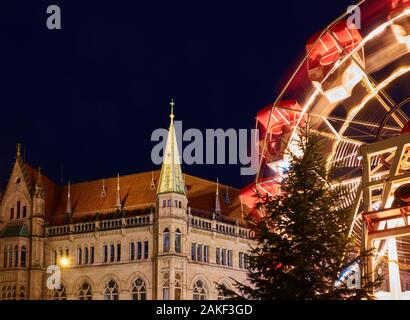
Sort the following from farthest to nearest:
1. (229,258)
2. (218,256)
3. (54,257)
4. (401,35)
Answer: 1. (54,257)
2. (229,258)
3. (218,256)
4. (401,35)

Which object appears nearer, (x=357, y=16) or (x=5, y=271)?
(x=357, y=16)

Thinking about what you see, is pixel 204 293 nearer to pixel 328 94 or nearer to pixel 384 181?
pixel 328 94

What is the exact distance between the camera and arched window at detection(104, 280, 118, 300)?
7319cm

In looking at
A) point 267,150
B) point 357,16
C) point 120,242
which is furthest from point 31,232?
point 357,16

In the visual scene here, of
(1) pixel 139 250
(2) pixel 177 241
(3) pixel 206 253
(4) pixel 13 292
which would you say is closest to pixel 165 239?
(2) pixel 177 241

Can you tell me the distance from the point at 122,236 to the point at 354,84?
1783 inches

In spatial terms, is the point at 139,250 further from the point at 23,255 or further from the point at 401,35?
the point at 401,35

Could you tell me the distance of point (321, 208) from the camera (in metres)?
22.4

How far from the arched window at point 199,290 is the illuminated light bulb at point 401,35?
43916 millimetres

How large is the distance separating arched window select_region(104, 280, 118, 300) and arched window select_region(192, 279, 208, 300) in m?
6.30

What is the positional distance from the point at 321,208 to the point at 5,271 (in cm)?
5927

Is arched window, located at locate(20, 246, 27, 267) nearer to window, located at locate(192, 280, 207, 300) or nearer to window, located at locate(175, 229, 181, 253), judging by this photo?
window, located at locate(175, 229, 181, 253)

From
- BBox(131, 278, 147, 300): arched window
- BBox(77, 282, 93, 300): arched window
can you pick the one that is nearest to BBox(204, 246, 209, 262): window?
BBox(131, 278, 147, 300): arched window

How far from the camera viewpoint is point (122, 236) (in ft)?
244
